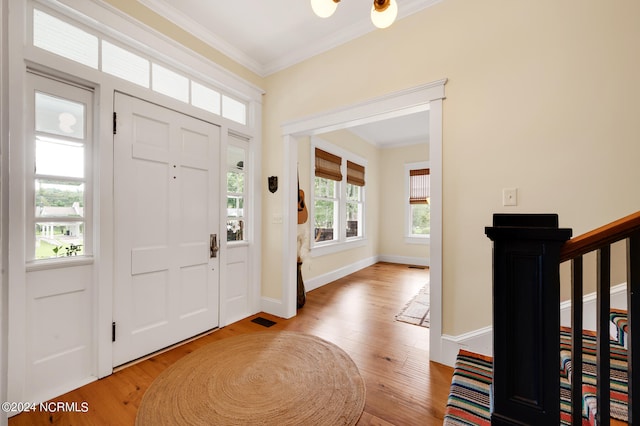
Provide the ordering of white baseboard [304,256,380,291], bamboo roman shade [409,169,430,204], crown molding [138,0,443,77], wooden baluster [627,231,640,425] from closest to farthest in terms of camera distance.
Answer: wooden baluster [627,231,640,425] < crown molding [138,0,443,77] < white baseboard [304,256,380,291] < bamboo roman shade [409,169,430,204]

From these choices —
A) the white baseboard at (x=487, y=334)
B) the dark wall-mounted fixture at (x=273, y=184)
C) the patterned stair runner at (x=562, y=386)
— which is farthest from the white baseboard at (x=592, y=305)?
the dark wall-mounted fixture at (x=273, y=184)

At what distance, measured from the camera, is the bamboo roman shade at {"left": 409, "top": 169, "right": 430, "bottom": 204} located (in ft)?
20.4

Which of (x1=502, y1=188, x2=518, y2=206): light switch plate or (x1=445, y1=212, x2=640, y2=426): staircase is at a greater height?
(x1=502, y1=188, x2=518, y2=206): light switch plate

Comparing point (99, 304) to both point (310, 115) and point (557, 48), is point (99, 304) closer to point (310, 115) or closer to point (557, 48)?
point (310, 115)

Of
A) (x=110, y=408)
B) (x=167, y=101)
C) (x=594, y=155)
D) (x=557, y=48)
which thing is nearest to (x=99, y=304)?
(x=110, y=408)

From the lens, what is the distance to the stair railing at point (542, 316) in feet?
2.62

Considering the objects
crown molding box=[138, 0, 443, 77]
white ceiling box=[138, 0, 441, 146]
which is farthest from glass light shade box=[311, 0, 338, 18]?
crown molding box=[138, 0, 443, 77]

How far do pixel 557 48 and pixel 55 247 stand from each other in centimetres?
379

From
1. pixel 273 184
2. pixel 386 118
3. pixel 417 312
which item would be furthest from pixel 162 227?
pixel 417 312

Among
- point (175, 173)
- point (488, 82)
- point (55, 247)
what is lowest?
point (55, 247)

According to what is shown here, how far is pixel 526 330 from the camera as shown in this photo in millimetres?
903

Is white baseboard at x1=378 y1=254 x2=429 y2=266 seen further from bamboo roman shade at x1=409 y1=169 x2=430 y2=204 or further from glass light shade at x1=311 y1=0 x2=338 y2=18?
glass light shade at x1=311 y1=0 x2=338 y2=18

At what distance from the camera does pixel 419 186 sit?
6301mm

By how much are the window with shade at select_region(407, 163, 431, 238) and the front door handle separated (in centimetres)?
492
